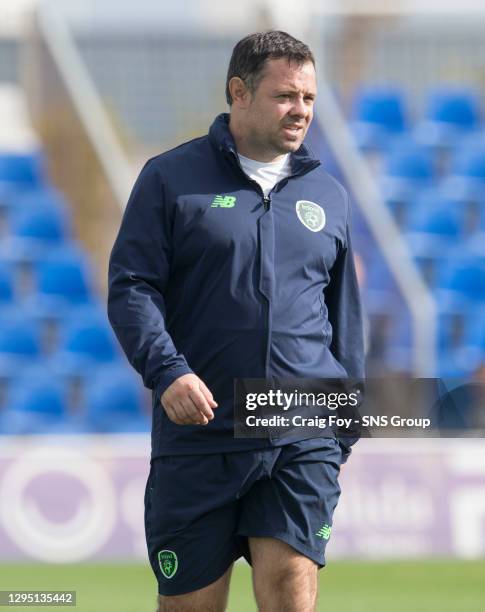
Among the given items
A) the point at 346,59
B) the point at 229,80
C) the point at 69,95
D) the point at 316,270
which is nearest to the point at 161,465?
the point at 316,270

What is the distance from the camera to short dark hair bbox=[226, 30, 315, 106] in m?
4.04

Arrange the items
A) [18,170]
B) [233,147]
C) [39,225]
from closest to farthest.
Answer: [233,147] < [39,225] < [18,170]

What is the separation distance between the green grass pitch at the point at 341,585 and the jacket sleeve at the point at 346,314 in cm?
323

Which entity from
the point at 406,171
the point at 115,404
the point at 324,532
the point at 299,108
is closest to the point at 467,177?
the point at 406,171

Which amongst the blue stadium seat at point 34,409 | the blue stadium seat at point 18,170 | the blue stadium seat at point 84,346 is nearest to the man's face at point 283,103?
the blue stadium seat at point 34,409

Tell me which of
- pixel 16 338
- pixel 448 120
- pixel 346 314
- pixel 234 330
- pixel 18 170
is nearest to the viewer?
pixel 234 330

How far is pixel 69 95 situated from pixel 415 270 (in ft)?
11.9

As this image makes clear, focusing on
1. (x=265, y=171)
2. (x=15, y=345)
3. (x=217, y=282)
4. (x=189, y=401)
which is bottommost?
(x=189, y=401)

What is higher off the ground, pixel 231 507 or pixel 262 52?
pixel 262 52

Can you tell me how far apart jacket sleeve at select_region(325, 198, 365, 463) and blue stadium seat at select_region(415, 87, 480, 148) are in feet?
37.8

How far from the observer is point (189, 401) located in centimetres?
377

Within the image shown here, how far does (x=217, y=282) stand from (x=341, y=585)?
4842 millimetres

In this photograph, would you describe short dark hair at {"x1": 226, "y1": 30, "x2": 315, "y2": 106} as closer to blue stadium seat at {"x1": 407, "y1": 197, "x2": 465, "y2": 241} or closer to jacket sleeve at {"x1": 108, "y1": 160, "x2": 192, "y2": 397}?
jacket sleeve at {"x1": 108, "y1": 160, "x2": 192, "y2": 397}

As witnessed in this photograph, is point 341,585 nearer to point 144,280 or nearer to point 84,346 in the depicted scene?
point 144,280
